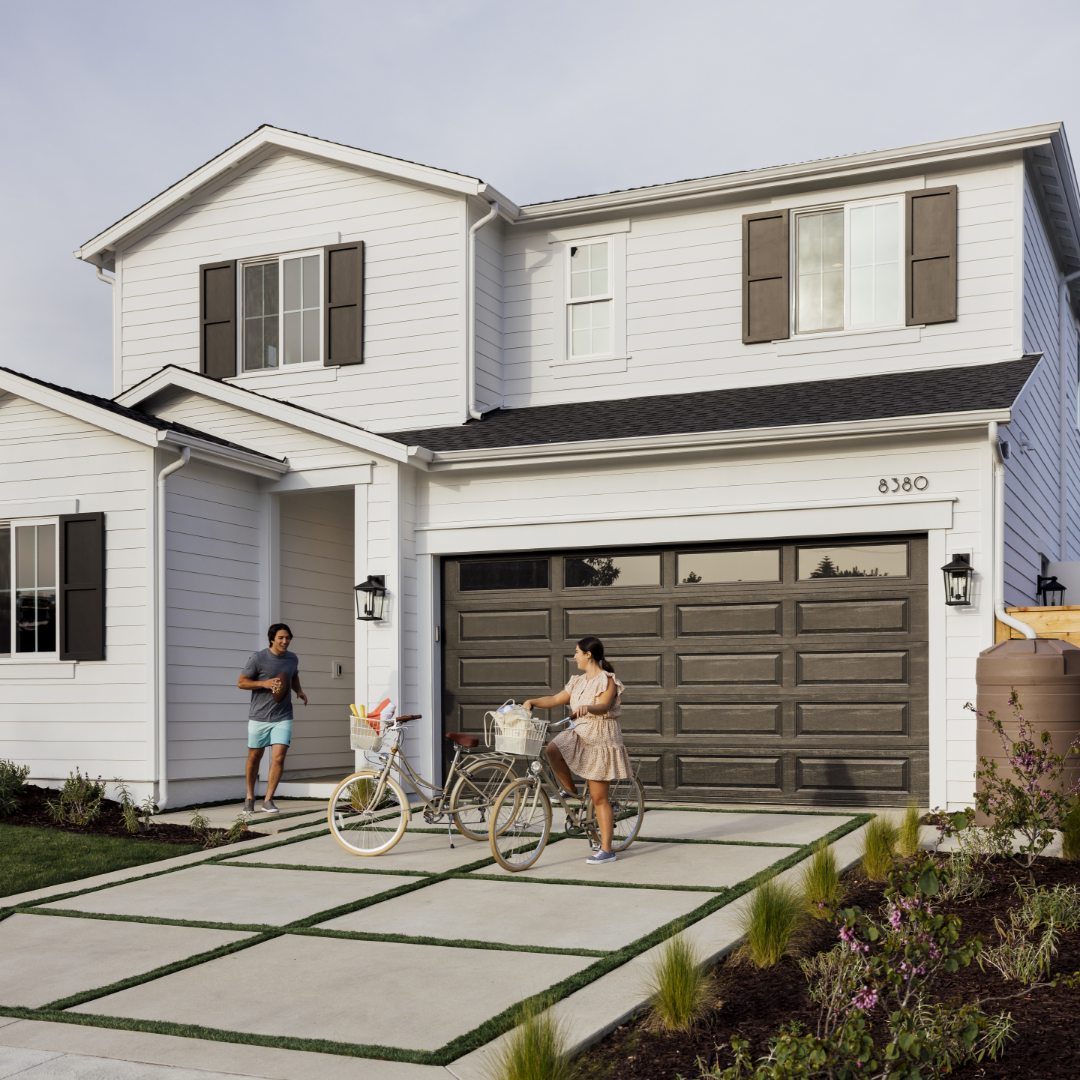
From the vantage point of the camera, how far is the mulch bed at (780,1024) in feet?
13.3

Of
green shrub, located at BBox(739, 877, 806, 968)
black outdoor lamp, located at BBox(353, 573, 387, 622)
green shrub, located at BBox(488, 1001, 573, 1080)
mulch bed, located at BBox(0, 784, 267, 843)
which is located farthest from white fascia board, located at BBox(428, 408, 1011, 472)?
green shrub, located at BBox(488, 1001, 573, 1080)

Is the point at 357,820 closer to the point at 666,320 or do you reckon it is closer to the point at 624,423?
the point at 624,423

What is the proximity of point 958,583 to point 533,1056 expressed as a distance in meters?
6.87

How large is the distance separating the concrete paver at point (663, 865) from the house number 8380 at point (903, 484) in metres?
3.43

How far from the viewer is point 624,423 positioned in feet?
37.6

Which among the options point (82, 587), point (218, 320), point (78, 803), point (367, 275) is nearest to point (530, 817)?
point (78, 803)

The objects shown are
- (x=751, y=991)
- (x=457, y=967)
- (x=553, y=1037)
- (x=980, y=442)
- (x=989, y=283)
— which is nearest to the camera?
(x=553, y=1037)

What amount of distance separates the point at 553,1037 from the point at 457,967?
1.68 metres

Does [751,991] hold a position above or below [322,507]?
below

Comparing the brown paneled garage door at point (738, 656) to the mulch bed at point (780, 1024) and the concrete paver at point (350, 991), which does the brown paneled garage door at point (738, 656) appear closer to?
the mulch bed at point (780, 1024)

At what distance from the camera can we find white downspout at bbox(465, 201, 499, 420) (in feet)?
42.0

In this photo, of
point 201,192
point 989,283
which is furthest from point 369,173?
point 989,283

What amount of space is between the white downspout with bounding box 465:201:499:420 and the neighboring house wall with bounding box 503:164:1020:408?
0.71m

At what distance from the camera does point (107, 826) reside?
9.70m
